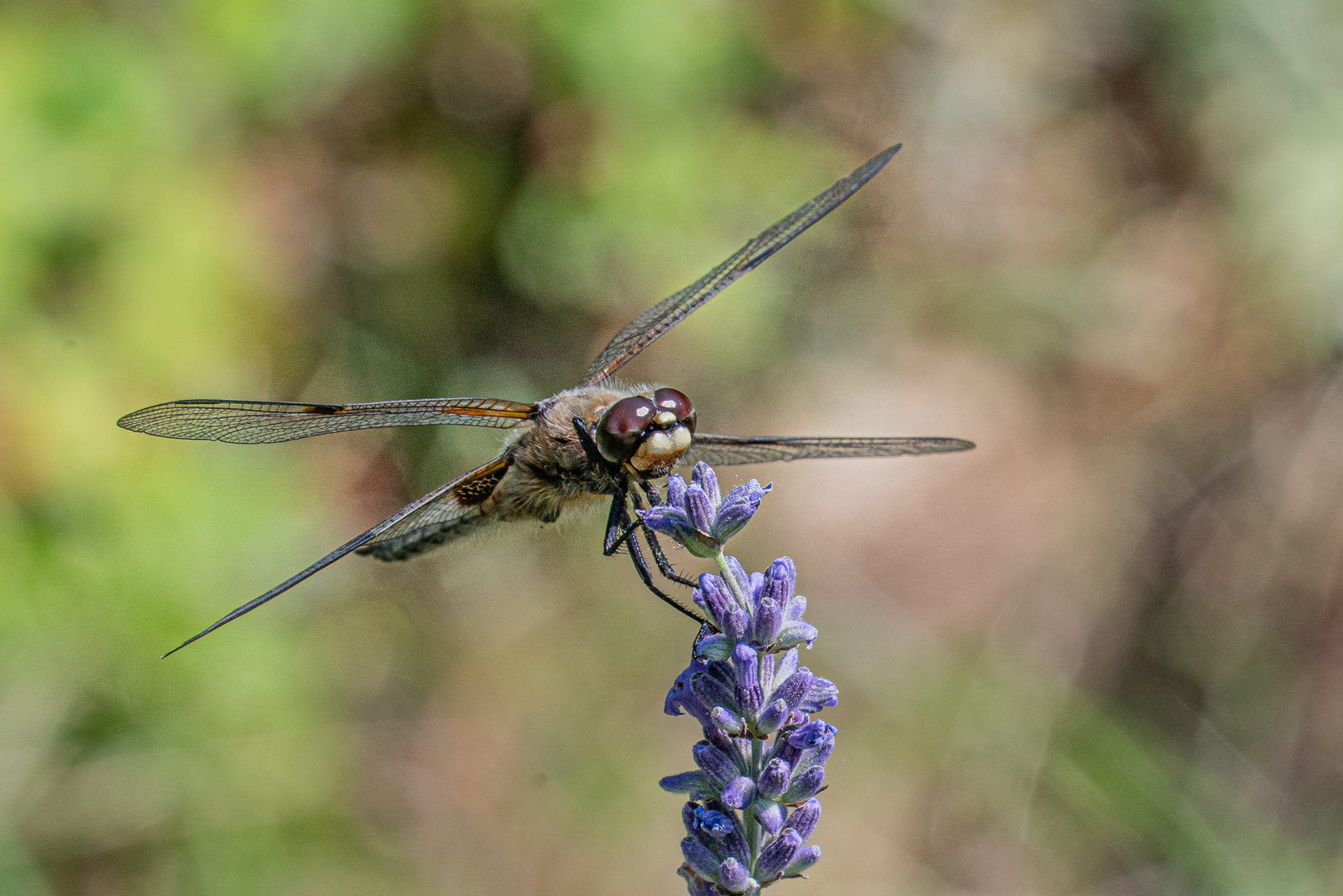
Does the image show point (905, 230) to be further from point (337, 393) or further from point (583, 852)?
point (583, 852)

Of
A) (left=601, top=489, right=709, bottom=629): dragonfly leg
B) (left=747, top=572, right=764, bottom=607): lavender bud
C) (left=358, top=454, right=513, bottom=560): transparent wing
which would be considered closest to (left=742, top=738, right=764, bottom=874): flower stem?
(left=747, top=572, right=764, bottom=607): lavender bud

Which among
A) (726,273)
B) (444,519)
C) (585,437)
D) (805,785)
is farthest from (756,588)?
(444,519)

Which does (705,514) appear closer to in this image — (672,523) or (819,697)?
(672,523)

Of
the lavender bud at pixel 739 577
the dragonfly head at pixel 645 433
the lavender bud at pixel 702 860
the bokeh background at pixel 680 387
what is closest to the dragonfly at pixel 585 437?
the dragonfly head at pixel 645 433

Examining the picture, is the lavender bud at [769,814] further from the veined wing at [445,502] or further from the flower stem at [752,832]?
the veined wing at [445,502]

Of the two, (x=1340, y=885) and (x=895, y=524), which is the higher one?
(x=895, y=524)

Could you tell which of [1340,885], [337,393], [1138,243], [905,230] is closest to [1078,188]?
[1138,243]

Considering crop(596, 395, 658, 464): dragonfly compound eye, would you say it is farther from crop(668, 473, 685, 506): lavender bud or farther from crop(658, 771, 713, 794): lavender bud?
crop(658, 771, 713, 794): lavender bud
